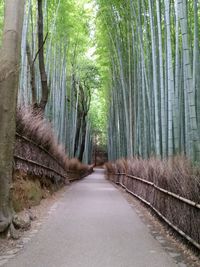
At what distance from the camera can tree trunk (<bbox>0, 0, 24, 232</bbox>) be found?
160 inches

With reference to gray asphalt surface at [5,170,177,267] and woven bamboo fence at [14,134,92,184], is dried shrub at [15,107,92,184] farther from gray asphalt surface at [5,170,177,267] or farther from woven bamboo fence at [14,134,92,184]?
gray asphalt surface at [5,170,177,267]

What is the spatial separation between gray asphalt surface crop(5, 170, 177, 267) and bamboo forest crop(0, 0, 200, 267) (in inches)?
10.3

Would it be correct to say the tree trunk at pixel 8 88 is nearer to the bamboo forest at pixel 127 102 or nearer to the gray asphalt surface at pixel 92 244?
the bamboo forest at pixel 127 102

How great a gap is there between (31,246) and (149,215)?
8.64 feet

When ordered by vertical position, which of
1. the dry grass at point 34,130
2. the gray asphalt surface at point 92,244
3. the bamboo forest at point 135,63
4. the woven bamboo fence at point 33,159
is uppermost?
the bamboo forest at point 135,63

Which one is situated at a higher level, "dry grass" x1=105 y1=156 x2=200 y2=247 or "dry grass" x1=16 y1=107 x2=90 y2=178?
"dry grass" x1=16 y1=107 x2=90 y2=178

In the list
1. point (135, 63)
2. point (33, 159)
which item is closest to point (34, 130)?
point (33, 159)

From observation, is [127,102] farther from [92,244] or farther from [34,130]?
[92,244]

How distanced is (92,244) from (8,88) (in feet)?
6.49

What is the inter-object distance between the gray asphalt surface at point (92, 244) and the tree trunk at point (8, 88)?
639 millimetres

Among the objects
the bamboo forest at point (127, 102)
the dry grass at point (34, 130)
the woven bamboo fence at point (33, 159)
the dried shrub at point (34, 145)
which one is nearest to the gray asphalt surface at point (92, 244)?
the bamboo forest at point (127, 102)

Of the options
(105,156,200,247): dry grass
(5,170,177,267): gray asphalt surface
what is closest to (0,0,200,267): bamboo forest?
(105,156,200,247): dry grass

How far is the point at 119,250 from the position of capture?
3596 millimetres

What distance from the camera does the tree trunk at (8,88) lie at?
407 cm
